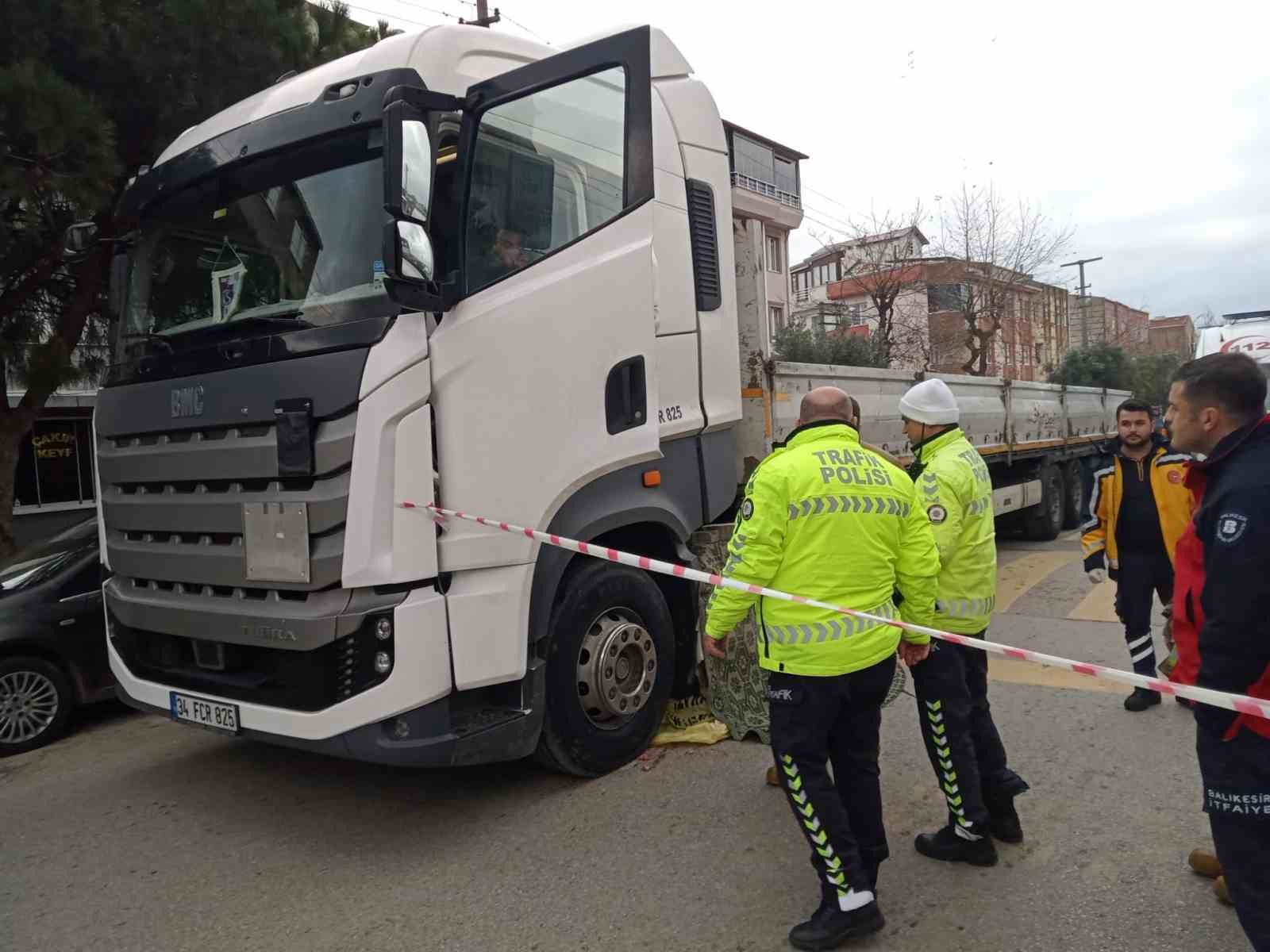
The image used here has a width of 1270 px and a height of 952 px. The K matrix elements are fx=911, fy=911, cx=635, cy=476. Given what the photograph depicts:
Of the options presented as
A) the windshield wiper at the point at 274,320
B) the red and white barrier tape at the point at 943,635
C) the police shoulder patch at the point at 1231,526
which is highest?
the windshield wiper at the point at 274,320

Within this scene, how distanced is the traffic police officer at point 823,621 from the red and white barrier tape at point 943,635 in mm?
37

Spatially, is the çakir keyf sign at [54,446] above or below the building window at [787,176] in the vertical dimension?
below

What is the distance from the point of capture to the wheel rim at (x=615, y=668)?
4.23 metres

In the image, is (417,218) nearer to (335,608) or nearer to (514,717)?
(335,608)

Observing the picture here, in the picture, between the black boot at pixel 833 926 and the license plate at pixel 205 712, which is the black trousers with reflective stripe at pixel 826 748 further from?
the license plate at pixel 205 712

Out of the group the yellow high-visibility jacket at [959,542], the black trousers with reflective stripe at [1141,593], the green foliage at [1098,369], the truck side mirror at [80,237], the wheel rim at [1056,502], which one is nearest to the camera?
the yellow high-visibility jacket at [959,542]

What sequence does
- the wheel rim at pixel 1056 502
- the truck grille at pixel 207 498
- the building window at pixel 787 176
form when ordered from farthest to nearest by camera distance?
1. the building window at pixel 787 176
2. the wheel rim at pixel 1056 502
3. the truck grille at pixel 207 498

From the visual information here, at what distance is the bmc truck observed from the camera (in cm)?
339

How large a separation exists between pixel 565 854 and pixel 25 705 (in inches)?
147

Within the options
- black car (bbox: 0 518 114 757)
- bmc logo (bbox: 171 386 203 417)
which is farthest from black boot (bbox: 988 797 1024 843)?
black car (bbox: 0 518 114 757)

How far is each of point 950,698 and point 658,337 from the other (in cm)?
212

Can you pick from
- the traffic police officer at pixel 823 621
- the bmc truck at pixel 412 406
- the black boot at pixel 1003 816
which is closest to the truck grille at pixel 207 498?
the bmc truck at pixel 412 406

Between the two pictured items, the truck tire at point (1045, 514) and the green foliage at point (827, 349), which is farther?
the green foliage at point (827, 349)

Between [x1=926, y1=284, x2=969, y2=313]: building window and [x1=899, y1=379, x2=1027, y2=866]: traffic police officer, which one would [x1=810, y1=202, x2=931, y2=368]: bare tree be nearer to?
[x1=926, y1=284, x2=969, y2=313]: building window
